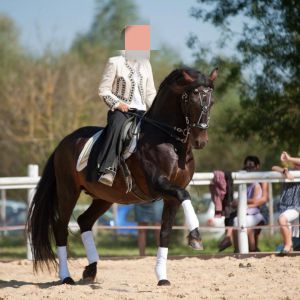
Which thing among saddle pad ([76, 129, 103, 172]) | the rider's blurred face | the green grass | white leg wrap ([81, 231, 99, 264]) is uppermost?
saddle pad ([76, 129, 103, 172])

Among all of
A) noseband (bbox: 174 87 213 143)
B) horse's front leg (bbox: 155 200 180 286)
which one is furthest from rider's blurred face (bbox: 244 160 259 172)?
noseband (bbox: 174 87 213 143)

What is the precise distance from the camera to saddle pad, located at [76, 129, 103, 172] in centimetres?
892

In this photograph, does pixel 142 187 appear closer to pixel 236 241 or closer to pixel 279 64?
pixel 236 241

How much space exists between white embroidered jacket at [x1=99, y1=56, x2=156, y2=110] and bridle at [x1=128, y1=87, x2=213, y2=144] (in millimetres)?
397

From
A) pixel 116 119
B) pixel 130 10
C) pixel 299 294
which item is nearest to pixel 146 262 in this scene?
pixel 116 119

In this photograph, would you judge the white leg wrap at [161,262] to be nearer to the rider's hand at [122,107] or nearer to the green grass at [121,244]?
the rider's hand at [122,107]

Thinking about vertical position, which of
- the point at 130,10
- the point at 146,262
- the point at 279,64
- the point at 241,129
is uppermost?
the point at 130,10

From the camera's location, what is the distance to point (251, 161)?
12.3 m

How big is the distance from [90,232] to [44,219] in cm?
64

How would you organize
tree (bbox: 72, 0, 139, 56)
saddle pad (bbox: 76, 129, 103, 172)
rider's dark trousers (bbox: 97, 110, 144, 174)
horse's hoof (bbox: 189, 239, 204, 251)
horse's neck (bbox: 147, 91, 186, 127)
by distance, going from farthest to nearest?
tree (bbox: 72, 0, 139, 56) → saddle pad (bbox: 76, 129, 103, 172) → rider's dark trousers (bbox: 97, 110, 144, 174) → horse's neck (bbox: 147, 91, 186, 127) → horse's hoof (bbox: 189, 239, 204, 251)

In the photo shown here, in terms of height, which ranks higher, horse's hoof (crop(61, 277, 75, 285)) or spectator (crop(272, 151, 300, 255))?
spectator (crop(272, 151, 300, 255))

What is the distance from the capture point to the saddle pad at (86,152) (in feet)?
29.3

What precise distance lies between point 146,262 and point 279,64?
17.5ft

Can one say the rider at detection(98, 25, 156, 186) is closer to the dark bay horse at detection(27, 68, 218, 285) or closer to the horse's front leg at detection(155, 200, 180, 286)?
the dark bay horse at detection(27, 68, 218, 285)
